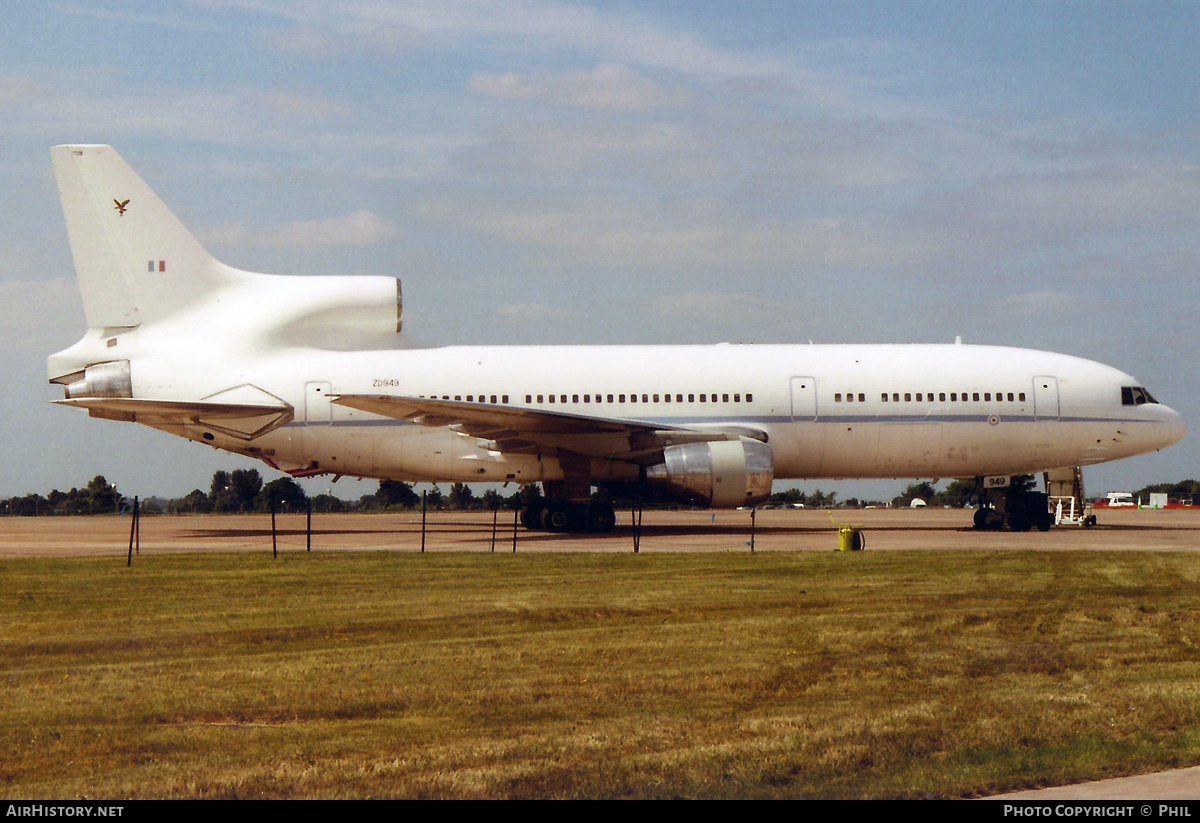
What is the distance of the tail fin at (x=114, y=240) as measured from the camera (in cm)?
2853

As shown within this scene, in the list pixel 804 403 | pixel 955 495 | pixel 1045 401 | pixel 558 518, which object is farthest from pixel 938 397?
pixel 955 495

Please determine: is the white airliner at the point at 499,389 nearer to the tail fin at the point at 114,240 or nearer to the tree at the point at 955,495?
the tail fin at the point at 114,240

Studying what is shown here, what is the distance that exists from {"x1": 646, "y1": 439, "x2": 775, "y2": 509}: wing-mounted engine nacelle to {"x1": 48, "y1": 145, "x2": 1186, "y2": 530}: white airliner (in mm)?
1516

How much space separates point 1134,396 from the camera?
29.0m

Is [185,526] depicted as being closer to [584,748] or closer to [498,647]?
[498,647]

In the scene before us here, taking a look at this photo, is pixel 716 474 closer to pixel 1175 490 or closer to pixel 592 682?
pixel 592 682

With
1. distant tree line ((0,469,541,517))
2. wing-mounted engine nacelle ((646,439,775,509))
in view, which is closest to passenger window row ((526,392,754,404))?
wing-mounted engine nacelle ((646,439,775,509))

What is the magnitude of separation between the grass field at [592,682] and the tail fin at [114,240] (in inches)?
517

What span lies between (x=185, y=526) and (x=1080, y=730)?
30.8 m

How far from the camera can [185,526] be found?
34.8 meters

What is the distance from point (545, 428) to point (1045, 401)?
39.3 feet

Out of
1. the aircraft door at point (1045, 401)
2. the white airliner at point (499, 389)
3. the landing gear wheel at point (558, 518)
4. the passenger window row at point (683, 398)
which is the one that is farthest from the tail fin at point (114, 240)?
the aircraft door at point (1045, 401)

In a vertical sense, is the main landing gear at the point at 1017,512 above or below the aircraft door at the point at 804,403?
below

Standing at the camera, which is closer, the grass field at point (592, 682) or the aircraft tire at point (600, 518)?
the grass field at point (592, 682)
